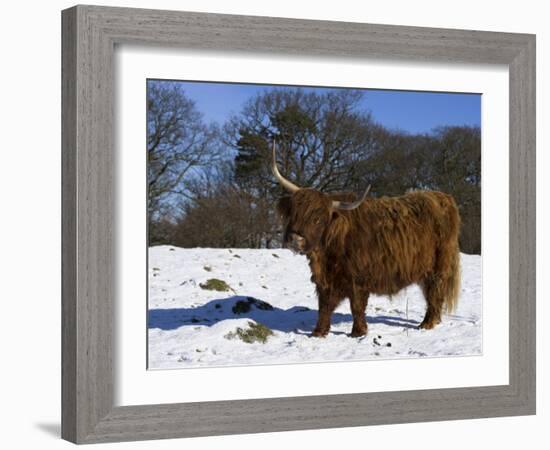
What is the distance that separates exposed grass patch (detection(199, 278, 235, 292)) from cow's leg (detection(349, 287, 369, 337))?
0.94 meters

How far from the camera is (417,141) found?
372 inches

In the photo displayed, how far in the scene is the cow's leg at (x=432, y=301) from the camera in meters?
9.54

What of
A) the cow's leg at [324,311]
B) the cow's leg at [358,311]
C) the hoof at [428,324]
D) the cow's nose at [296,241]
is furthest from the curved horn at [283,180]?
the hoof at [428,324]

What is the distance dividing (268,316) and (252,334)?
0.60 ft

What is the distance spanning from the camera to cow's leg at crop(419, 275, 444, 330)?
31.3 ft

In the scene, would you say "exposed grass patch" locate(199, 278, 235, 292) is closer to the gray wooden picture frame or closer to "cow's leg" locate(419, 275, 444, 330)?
the gray wooden picture frame

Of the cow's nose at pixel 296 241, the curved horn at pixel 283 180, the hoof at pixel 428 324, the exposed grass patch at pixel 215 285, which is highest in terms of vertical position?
the curved horn at pixel 283 180

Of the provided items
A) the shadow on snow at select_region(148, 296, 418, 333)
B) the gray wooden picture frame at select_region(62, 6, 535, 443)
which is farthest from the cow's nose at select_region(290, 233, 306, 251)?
the gray wooden picture frame at select_region(62, 6, 535, 443)

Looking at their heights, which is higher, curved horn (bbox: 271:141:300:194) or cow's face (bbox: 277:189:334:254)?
curved horn (bbox: 271:141:300:194)

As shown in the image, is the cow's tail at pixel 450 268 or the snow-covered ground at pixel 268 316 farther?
the cow's tail at pixel 450 268

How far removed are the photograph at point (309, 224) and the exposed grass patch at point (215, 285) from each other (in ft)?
→ 0.04

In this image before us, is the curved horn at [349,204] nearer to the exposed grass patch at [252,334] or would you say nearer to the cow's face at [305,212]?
the cow's face at [305,212]

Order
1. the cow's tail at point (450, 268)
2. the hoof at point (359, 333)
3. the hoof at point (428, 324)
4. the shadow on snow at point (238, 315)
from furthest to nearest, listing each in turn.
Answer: the cow's tail at point (450, 268), the hoof at point (428, 324), the hoof at point (359, 333), the shadow on snow at point (238, 315)

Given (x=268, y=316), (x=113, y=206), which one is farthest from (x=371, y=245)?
(x=113, y=206)
